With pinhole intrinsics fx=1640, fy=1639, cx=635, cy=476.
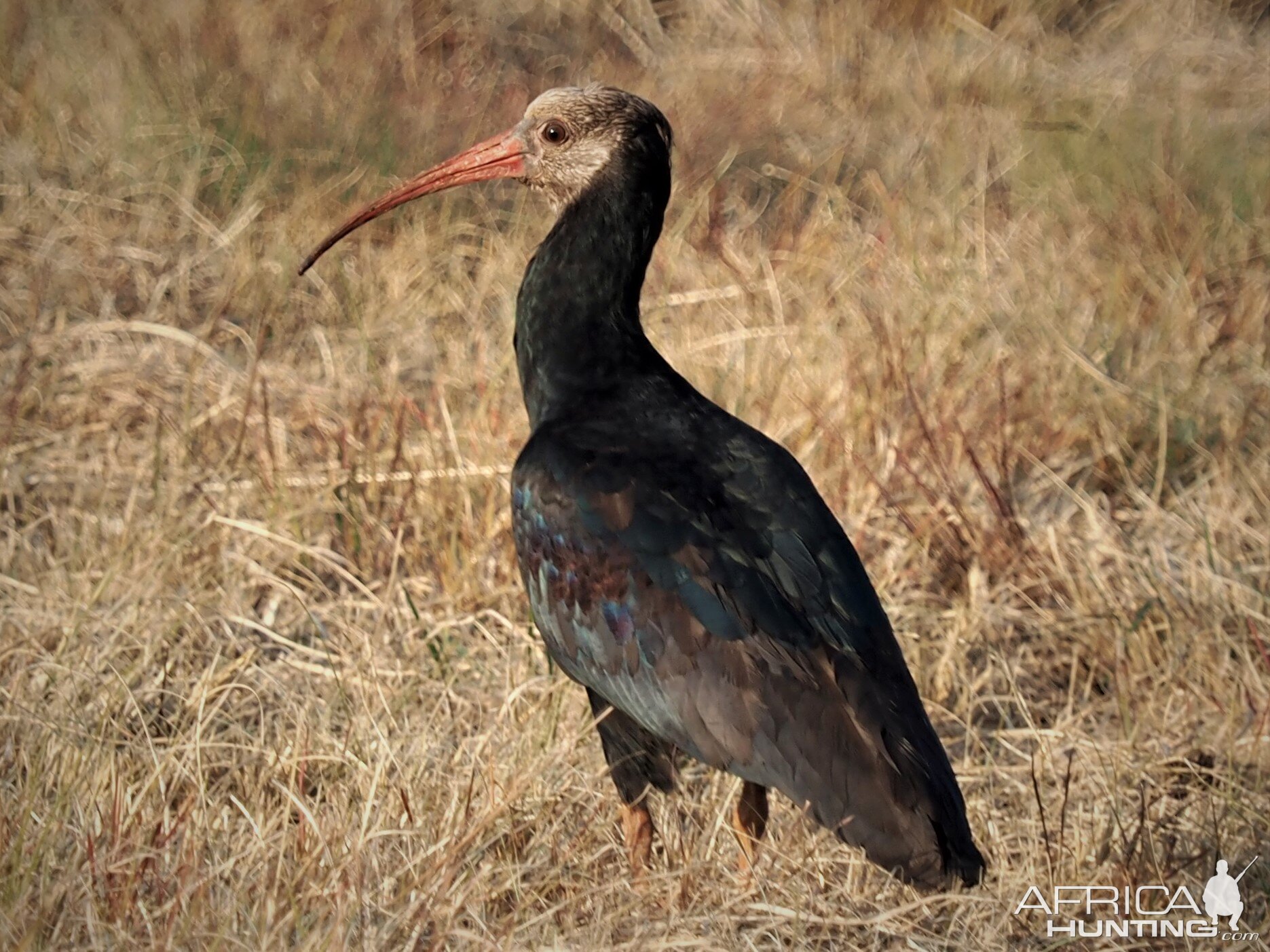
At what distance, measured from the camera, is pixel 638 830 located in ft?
10.8

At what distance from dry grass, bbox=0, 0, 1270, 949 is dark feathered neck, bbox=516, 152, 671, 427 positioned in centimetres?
71

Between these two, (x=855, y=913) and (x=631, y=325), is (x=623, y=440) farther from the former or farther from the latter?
(x=855, y=913)

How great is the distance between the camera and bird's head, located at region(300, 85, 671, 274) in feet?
12.1

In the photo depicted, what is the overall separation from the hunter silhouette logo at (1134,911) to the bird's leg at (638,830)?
73cm

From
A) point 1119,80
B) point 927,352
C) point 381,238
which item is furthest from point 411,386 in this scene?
point 1119,80

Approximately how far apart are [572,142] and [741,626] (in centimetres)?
132

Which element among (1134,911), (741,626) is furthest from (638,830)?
(1134,911)

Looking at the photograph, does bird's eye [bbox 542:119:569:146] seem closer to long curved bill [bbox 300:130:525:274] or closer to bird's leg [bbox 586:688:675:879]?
long curved bill [bbox 300:130:525:274]

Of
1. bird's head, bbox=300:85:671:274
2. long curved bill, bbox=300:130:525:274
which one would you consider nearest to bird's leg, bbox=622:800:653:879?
bird's head, bbox=300:85:671:274

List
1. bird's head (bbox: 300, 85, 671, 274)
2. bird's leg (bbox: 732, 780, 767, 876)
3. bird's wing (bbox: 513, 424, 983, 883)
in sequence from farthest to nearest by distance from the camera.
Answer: bird's head (bbox: 300, 85, 671, 274), bird's leg (bbox: 732, 780, 767, 876), bird's wing (bbox: 513, 424, 983, 883)

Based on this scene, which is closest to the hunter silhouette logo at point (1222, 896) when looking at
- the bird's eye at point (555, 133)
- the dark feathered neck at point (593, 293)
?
the dark feathered neck at point (593, 293)

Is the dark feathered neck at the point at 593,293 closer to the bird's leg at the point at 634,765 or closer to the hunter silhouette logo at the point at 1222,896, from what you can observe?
the bird's leg at the point at 634,765

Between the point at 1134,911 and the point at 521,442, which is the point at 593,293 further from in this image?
the point at 1134,911

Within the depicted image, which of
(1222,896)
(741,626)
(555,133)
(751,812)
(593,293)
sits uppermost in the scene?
(555,133)
